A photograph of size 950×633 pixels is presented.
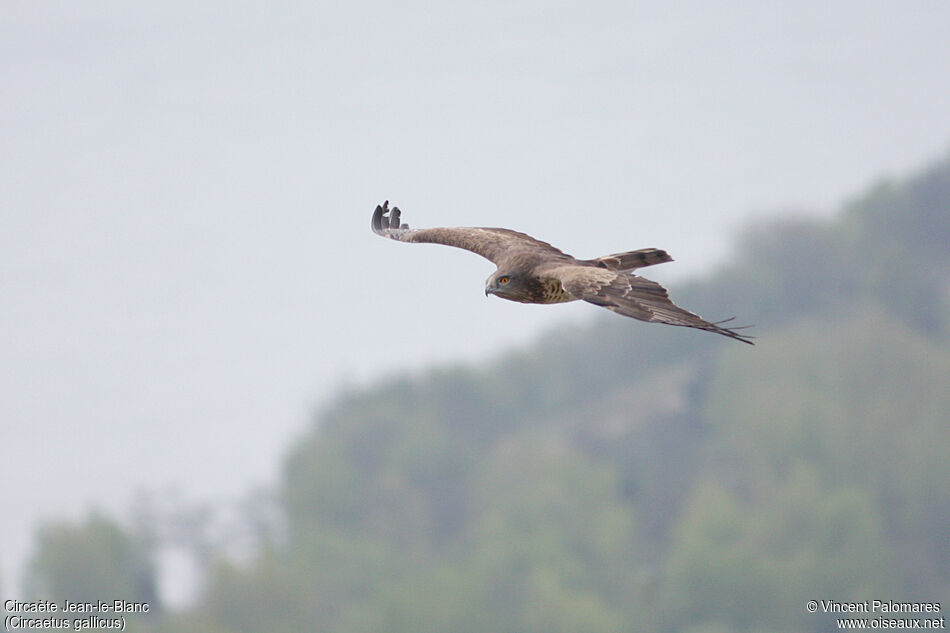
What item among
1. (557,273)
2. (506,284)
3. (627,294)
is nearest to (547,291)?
(506,284)

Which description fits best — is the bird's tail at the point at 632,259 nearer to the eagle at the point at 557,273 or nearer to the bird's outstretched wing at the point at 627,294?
the eagle at the point at 557,273

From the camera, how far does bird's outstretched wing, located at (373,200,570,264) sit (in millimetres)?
18000

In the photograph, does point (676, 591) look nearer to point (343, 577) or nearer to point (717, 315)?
point (343, 577)

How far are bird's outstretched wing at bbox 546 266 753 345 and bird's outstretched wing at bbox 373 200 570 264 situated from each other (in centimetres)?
199

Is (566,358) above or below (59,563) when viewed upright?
above

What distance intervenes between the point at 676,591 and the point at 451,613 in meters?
10.5

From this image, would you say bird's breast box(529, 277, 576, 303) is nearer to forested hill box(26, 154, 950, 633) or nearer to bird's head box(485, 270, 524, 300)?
bird's head box(485, 270, 524, 300)

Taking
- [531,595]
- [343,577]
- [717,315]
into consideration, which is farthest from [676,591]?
[717,315]

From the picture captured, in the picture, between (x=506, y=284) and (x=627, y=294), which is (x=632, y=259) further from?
(x=627, y=294)

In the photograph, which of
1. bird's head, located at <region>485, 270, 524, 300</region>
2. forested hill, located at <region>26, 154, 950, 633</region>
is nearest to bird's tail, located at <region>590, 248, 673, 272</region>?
bird's head, located at <region>485, 270, 524, 300</region>

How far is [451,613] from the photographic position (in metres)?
65.6

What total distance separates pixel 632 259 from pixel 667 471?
7359 cm

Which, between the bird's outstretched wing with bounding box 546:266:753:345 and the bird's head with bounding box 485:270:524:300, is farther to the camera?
the bird's head with bounding box 485:270:524:300

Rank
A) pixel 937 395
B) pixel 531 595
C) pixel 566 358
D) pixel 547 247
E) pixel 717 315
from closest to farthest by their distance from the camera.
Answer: pixel 547 247
pixel 531 595
pixel 937 395
pixel 717 315
pixel 566 358
